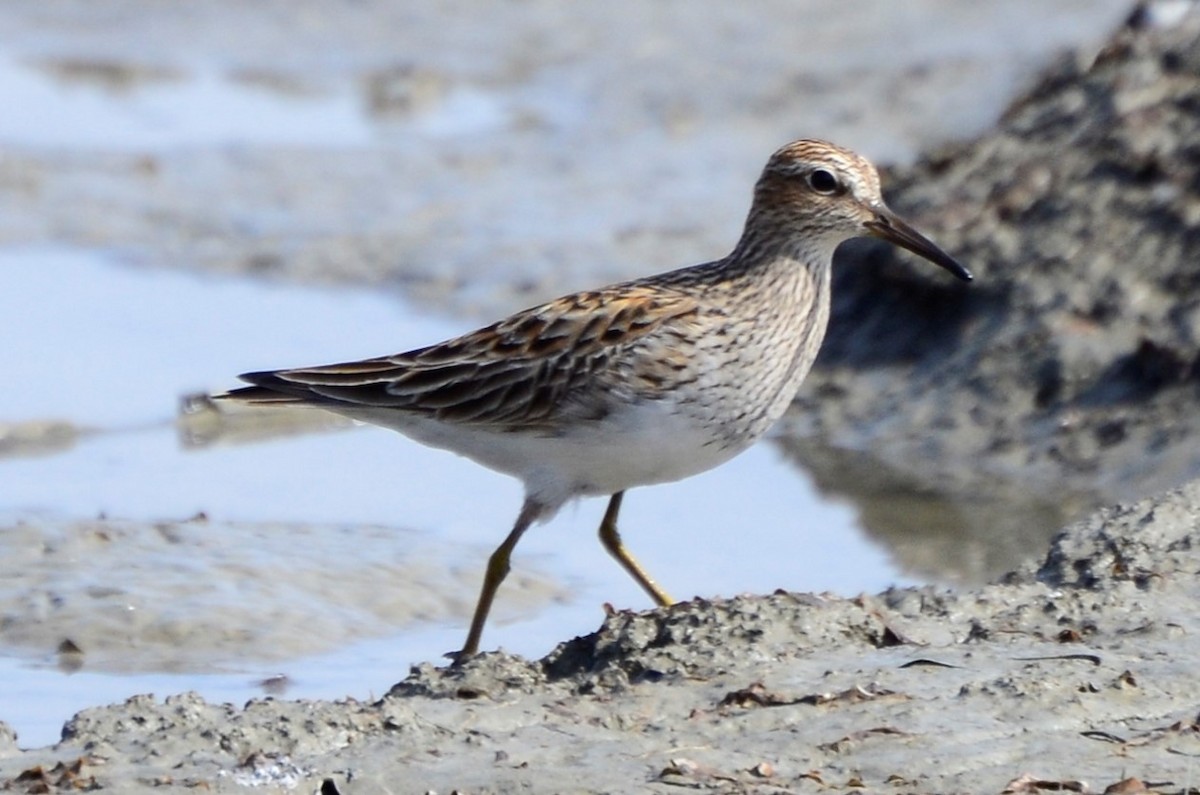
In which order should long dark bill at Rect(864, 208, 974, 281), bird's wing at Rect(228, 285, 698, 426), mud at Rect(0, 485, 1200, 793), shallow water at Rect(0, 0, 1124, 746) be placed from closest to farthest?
mud at Rect(0, 485, 1200, 793), bird's wing at Rect(228, 285, 698, 426), long dark bill at Rect(864, 208, 974, 281), shallow water at Rect(0, 0, 1124, 746)

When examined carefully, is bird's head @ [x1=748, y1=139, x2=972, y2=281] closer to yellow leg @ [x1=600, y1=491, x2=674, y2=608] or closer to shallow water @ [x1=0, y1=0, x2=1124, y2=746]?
yellow leg @ [x1=600, y1=491, x2=674, y2=608]

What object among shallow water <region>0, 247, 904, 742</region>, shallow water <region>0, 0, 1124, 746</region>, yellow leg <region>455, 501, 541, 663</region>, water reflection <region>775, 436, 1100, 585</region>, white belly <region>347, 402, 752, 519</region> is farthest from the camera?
water reflection <region>775, 436, 1100, 585</region>

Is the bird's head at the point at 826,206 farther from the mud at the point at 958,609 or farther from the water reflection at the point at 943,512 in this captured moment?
the water reflection at the point at 943,512

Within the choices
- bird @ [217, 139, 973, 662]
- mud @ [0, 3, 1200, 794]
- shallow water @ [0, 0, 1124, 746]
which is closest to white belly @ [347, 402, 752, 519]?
bird @ [217, 139, 973, 662]

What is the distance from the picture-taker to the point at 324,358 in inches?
462

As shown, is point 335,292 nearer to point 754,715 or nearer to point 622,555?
point 622,555

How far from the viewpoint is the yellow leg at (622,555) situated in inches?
305

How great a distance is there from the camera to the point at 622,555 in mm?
7887

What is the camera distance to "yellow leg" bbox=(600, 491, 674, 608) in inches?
305

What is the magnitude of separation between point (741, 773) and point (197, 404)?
212 inches

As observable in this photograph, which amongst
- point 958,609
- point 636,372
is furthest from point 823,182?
point 958,609

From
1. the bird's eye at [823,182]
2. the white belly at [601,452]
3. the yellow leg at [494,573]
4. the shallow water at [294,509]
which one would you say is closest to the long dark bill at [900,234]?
the bird's eye at [823,182]

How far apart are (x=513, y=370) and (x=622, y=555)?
863mm

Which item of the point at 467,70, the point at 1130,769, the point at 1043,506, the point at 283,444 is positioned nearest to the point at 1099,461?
the point at 1043,506
